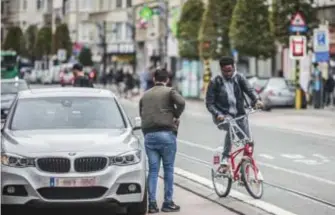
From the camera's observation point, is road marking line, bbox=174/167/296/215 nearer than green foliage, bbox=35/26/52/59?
Yes

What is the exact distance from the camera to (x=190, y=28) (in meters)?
53.3

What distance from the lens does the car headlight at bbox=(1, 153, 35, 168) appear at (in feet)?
32.6

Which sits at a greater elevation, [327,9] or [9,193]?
[327,9]

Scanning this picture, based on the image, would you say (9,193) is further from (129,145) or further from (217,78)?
(217,78)

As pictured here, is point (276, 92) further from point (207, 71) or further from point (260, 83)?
point (207, 71)

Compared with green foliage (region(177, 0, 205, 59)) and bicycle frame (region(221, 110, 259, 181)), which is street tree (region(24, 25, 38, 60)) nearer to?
green foliage (region(177, 0, 205, 59))

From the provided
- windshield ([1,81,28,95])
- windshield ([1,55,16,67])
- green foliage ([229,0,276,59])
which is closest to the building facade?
windshield ([1,55,16,67])

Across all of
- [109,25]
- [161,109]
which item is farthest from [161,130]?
[109,25]

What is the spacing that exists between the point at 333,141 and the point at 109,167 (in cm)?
1311

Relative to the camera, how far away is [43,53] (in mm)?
99000

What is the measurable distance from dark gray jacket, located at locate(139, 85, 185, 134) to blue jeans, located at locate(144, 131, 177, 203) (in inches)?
3.2

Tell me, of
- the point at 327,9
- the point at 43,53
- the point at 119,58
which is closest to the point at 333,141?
the point at 327,9

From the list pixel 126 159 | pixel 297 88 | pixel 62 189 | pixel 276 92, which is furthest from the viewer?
Result: pixel 276 92

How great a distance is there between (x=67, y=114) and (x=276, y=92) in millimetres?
28440
